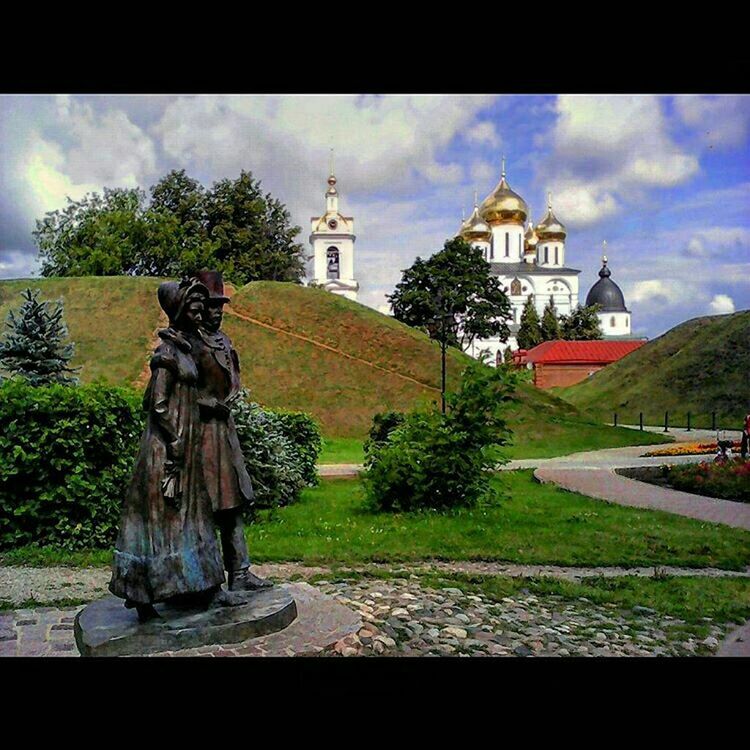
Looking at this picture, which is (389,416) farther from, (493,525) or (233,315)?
(233,315)

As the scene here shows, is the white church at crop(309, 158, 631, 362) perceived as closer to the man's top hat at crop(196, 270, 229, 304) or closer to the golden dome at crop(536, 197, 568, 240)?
the golden dome at crop(536, 197, 568, 240)

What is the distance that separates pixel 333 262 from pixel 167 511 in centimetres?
7573

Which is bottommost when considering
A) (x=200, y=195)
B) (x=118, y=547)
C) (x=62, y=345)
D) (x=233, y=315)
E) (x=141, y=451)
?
(x=118, y=547)

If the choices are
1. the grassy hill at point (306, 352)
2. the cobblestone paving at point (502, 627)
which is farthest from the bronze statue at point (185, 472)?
the grassy hill at point (306, 352)

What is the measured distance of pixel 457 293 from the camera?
48625 mm

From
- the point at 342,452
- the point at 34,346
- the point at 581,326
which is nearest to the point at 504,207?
the point at 581,326

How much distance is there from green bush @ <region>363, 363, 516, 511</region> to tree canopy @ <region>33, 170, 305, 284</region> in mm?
33706

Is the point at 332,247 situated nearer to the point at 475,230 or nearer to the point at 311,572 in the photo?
the point at 475,230

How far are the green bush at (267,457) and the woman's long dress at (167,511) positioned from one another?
19.0 ft

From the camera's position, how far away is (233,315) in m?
36.5

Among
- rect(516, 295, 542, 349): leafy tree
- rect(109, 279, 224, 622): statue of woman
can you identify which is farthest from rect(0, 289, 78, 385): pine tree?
rect(516, 295, 542, 349): leafy tree

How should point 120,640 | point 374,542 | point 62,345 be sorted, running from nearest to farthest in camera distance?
point 120,640
point 374,542
point 62,345

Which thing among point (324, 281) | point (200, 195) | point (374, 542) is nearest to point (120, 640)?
point (374, 542)

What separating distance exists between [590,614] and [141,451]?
3684mm
